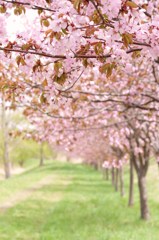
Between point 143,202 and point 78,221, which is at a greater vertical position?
point 143,202

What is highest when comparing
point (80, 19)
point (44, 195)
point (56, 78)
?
point (80, 19)

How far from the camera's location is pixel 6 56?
4684mm

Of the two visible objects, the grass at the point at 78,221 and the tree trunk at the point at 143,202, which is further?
the tree trunk at the point at 143,202

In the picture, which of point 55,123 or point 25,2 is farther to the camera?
point 55,123

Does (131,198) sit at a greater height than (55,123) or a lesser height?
lesser

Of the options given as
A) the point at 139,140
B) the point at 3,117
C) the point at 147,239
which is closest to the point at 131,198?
the point at 139,140

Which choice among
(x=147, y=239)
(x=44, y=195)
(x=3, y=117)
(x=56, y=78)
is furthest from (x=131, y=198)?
(x=3, y=117)

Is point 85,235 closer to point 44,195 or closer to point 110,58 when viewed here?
point 110,58

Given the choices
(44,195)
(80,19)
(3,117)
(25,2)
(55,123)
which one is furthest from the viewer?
(3,117)

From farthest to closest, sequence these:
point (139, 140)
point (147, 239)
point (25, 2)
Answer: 1. point (139, 140)
2. point (147, 239)
3. point (25, 2)

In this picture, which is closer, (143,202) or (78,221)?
(78,221)

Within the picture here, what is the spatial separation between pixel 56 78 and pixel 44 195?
22.2 m

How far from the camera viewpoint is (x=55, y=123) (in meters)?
13.9

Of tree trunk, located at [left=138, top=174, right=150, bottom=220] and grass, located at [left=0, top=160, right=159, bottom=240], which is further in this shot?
tree trunk, located at [left=138, top=174, right=150, bottom=220]
